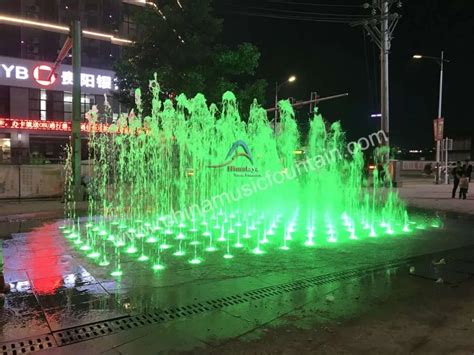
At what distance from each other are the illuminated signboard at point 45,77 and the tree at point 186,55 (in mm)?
10005

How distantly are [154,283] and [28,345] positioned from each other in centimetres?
193

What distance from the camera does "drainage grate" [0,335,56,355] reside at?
3.72 metres

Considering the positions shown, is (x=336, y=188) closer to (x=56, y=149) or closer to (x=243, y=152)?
(x=243, y=152)

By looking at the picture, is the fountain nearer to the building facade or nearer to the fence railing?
the fence railing

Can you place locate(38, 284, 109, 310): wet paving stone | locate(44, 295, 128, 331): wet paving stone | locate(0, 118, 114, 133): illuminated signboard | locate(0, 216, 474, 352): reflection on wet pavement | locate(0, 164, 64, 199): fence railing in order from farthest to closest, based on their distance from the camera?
locate(0, 118, 114, 133): illuminated signboard → locate(0, 164, 64, 199): fence railing → locate(38, 284, 109, 310): wet paving stone → locate(0, 216, 474, 352): reflection on wet pavement → locate(44, 295, 128, 331): wet paving stone

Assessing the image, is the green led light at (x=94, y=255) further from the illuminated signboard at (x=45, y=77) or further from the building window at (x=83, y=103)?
the building window at (x=83, y=103)

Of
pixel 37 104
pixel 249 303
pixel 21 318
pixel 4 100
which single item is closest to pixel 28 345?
pixel 21 318

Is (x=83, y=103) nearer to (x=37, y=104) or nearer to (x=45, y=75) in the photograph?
(x=37, y=104)

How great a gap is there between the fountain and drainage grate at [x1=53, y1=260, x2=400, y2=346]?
1.57 m

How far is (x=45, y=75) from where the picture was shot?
2850 cm

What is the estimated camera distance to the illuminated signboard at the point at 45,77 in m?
27.5

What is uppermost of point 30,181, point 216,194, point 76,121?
point 76,121

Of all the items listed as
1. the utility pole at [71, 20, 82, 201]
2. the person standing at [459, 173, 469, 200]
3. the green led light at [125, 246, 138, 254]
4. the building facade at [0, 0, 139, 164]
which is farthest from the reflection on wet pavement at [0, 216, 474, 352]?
the building facade at [0, 0, 139, 164]

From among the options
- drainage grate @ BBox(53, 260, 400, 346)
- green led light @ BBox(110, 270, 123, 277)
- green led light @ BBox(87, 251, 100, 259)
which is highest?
green led light @ BBox(87, 251, 100, 259)
